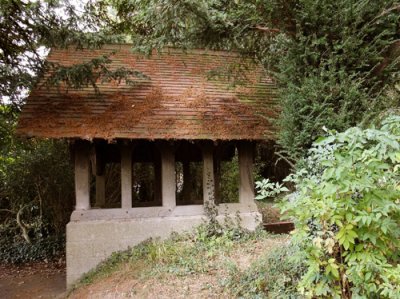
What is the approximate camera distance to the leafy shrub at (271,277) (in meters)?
4.33

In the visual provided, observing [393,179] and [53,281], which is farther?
[53,281]

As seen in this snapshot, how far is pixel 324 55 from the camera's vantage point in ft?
18.4

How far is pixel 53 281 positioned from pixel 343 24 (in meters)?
8.19

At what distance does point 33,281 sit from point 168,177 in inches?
165

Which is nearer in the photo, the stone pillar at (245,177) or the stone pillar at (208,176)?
the stone pillar at (208,176)

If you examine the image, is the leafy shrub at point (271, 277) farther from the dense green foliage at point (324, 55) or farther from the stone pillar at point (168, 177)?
the stone pillar at point (168, 177)

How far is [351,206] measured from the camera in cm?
300

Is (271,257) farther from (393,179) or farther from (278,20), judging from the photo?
(278,20)

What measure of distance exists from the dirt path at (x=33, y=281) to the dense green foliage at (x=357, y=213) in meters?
5.58

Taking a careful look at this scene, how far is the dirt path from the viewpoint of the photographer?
288 inches

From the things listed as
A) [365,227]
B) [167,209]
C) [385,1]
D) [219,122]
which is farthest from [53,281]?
[385,1]

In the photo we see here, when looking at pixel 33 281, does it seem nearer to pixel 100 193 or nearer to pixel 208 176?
pixel 100 193

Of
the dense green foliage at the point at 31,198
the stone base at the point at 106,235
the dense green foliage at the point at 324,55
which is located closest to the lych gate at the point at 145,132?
the stone base at the point at 106,235

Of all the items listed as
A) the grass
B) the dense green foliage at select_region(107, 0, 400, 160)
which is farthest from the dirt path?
the dense green foliage at select_region(107, 0, 400, 160)
